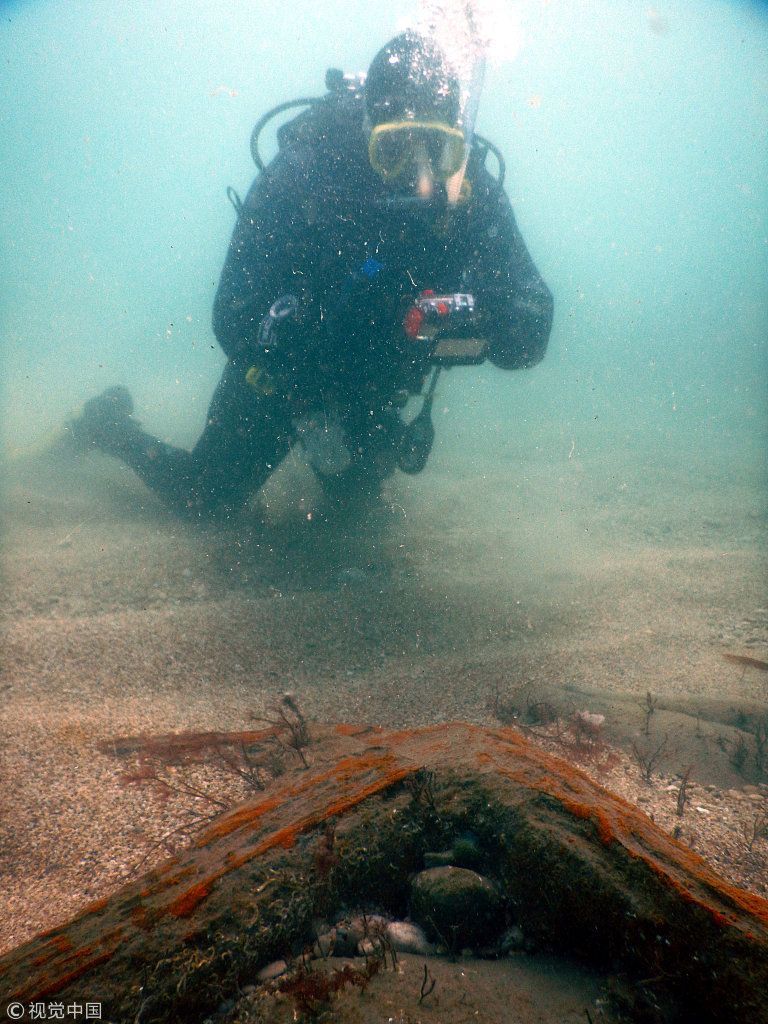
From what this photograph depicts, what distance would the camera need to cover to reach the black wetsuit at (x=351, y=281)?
482 cm

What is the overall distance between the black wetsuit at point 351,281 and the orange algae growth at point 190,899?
410cm

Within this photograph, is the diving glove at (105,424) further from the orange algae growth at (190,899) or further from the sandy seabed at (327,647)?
the orange algae growth at (190,899)

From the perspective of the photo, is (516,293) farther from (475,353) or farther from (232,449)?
(232,449)

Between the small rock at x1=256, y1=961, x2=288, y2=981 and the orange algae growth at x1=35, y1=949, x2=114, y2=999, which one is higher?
the orange algae growth at x1=35, y1=949, x2=114, y2=999

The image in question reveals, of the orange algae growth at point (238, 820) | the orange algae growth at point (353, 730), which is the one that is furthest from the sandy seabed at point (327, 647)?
the orange algae growth at point (238, 820)

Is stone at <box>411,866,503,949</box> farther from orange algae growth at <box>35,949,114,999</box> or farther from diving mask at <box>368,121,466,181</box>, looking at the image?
diving mask at <box>368,121,466,181</box>

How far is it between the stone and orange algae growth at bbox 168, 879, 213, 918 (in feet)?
1.78

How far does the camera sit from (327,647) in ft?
12.4

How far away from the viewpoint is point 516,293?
5035mm

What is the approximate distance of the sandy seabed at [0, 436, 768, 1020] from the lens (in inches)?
82.6

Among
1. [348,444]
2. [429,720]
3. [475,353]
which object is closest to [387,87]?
[475,353]

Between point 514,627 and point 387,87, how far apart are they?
5056mm

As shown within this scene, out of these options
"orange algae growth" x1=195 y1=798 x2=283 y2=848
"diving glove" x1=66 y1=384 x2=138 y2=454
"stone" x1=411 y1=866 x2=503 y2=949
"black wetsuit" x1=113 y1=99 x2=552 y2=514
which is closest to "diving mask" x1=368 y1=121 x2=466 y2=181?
"black wetsuit" x1=113 y1=99 x2=552 y2=514

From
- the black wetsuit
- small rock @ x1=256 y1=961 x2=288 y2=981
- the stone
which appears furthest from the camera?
the black wetsuit
